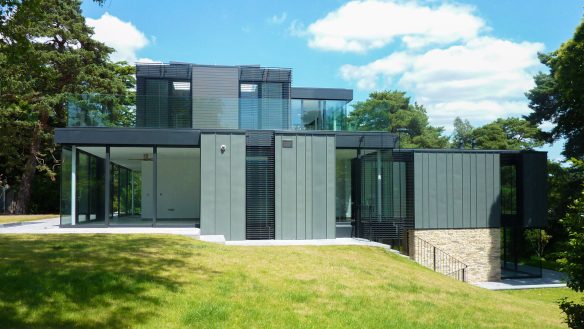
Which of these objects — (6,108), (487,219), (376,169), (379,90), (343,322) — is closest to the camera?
(343,322)

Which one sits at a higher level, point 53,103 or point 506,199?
point 53,103

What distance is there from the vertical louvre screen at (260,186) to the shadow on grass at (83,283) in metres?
6.43

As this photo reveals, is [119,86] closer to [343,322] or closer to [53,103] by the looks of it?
[53,103]

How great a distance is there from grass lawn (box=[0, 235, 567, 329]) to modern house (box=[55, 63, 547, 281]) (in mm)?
5169

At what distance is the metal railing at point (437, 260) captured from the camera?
2114 cm

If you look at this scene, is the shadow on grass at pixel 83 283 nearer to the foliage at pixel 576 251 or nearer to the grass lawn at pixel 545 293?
the foliage at pixel 576 251

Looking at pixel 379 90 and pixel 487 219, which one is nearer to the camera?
pixel 487 219

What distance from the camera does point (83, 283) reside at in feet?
26.9

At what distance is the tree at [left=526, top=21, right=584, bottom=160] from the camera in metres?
21.6

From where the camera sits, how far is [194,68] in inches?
941

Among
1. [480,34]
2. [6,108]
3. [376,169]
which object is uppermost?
[480,34]

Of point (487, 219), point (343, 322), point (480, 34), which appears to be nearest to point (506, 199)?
point (487, 219)

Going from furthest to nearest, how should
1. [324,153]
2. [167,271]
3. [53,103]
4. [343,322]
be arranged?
[53,103] → [324,153] → [167,271] → [343,322]

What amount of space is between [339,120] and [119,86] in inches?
847
